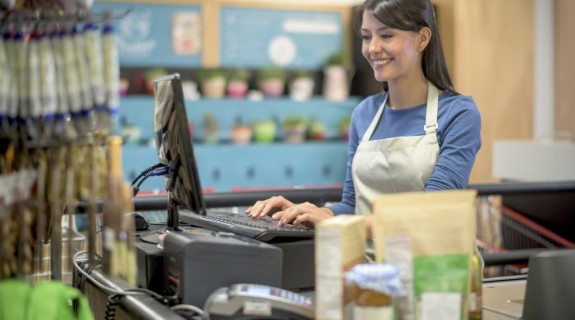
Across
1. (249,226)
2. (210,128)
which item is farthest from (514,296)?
(210,128)

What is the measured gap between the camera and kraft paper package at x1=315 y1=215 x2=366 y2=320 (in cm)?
150

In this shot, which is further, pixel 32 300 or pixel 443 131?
pixel 443 131

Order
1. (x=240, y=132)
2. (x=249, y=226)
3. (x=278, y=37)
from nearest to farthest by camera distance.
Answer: (x=249, y=226) < (x=240, y=132) < (x=278, y=37)

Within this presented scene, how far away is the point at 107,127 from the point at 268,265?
0.49 m

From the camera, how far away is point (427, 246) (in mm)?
1552

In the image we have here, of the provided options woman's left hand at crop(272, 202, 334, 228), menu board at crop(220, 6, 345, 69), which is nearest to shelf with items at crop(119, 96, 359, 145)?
menu board at crop(220, 6, 345, 69)

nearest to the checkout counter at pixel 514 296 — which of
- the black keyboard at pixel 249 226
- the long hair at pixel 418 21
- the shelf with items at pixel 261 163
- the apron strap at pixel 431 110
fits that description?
the black keyboard at pixel 249 226

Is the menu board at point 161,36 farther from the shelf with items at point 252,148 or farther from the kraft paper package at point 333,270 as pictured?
the kraft paper package at point 333,270

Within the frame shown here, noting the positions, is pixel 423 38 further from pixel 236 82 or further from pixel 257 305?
pixel 236 82

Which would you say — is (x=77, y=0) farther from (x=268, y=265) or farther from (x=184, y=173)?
(x=268, y=265)

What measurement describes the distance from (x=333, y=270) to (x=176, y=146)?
627 millimetres

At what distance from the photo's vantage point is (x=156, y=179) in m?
5.04

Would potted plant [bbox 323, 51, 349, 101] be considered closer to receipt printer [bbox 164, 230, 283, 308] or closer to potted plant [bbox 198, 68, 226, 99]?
potted plant [bbox 198, 68, 226, 99]

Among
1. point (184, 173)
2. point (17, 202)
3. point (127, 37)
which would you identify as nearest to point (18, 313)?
point (17, 202)
